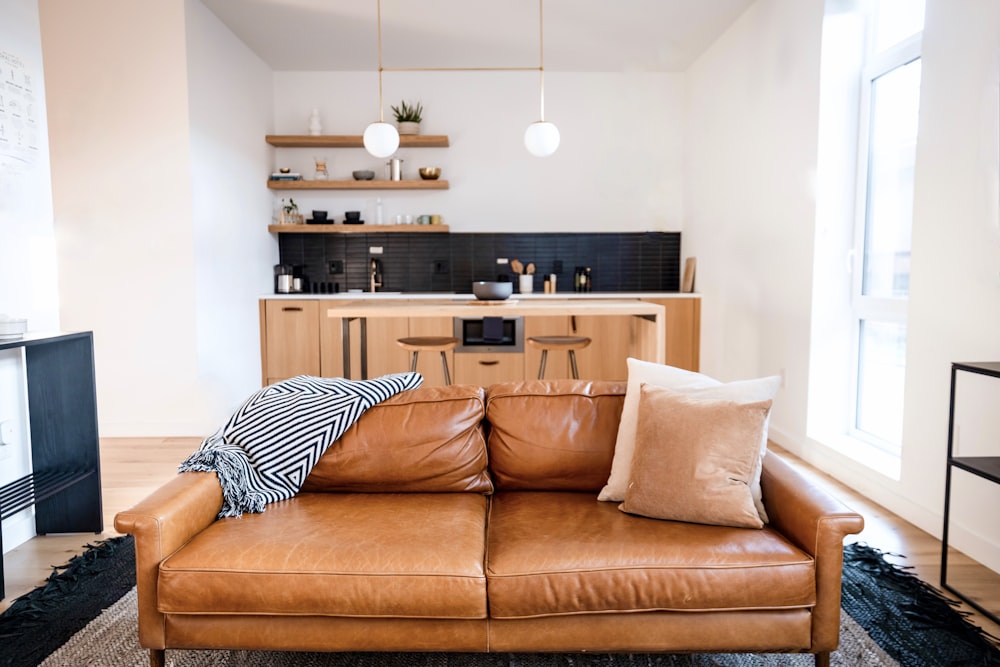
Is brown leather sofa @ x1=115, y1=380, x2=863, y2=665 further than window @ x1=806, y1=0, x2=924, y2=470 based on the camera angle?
No

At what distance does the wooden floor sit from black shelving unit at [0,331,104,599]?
9 cm

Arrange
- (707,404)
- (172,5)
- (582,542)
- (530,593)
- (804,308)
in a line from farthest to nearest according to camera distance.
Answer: (172,5) < (804,308) < (707,404) < (582,542) < (530,593)

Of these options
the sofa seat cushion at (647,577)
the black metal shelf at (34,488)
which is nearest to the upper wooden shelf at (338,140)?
the black metal shelf at (34,488)

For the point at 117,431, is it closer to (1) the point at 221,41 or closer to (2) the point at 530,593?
(1) the point at 221,41

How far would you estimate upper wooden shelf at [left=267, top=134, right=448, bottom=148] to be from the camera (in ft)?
19.4

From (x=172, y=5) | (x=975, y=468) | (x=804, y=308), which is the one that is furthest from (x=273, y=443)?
(x=172, y=5)

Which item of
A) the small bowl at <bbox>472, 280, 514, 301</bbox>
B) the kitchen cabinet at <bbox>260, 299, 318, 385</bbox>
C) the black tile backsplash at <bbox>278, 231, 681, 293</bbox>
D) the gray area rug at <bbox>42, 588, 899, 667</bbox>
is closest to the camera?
the gray area rug at <bbox>42, 588, 899, 667</bbox>

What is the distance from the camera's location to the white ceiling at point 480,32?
4.70 metres

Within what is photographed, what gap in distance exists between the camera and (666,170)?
20.6ft

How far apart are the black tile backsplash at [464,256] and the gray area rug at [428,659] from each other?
4.53 m

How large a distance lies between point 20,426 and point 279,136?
3659 mm

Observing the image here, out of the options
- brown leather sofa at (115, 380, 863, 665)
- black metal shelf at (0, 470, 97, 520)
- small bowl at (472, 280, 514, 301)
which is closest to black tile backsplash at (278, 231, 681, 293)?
small bowl at (472, 280, 514, 301)

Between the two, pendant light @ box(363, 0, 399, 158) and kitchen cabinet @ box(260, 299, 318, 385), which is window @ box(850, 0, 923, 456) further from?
kitchen cabinet @ box(260, 299, 318, 385)

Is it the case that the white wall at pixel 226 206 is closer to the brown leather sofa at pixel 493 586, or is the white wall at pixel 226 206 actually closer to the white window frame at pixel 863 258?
the brown leather sofa at pixel 493 586
